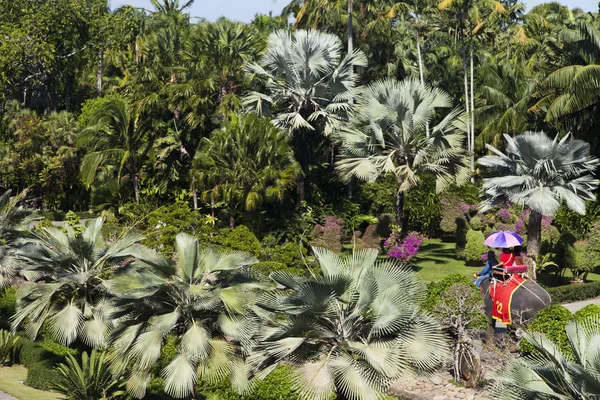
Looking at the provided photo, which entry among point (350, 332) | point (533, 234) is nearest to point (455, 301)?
point (350, 332)

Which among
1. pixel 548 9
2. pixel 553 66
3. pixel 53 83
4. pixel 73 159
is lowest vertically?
pixel 73 159

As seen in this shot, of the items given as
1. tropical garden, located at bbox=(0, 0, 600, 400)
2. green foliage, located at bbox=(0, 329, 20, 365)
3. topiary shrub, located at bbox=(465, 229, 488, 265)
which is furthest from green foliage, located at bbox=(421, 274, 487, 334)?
topiary shrub, located at bbox=(465, 229, 488, 265)

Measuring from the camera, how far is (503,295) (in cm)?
1531

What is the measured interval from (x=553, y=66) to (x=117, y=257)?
23372 mm

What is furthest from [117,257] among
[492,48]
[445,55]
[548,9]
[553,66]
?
[548,9]

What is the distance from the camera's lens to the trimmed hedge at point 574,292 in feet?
72.5

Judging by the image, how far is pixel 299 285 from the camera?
38.1 ft

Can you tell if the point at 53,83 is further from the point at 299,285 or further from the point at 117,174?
the point at 299,285

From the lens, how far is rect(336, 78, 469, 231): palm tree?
85.3 feet

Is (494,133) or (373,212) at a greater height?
(494,133)

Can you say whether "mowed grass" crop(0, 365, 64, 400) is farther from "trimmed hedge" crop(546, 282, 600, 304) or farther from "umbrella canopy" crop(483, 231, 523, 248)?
"trimmed hedge" crop(546, 282, 600, 304)

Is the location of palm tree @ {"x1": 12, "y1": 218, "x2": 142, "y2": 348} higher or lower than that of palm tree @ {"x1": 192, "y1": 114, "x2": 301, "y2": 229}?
lower

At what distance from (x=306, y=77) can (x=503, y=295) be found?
1853 centimetres

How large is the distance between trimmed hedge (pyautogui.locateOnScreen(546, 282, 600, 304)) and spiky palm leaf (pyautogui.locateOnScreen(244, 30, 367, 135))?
12.1 metres
